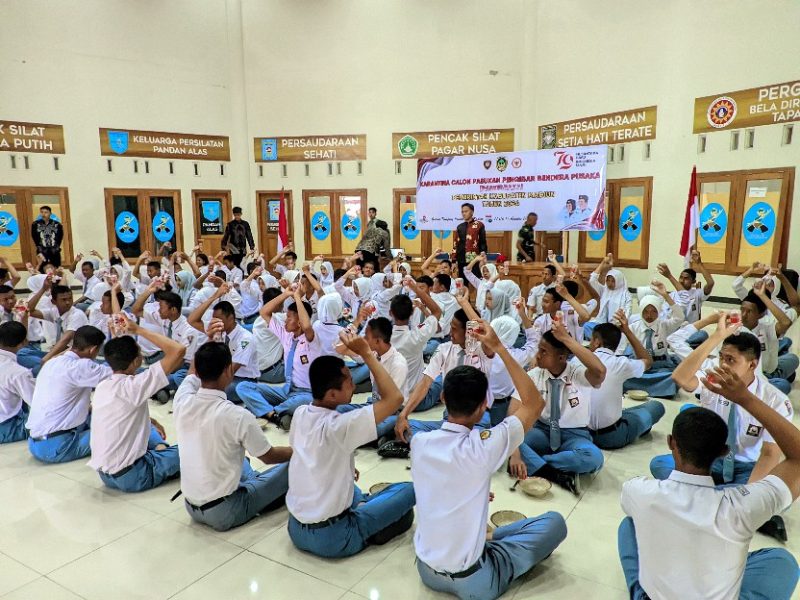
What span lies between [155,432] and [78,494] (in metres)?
0.57

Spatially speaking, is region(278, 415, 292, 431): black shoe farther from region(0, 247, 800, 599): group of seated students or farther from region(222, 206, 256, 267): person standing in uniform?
region(222, 206, 256, 267): person standing in uniform

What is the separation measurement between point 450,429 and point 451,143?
10.4 metres

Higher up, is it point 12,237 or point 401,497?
point 12,237

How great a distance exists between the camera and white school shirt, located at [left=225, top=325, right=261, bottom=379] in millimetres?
4938

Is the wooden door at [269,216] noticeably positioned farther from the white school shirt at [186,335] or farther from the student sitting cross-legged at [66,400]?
the student sitting cross-legged at [66,400]

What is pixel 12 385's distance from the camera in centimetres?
408

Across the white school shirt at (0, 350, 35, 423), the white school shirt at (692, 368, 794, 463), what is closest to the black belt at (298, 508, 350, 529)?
the white school shirt at (692, 368, 794, 463)

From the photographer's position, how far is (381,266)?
1070cm

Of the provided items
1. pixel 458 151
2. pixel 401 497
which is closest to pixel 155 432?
pixel 401 497

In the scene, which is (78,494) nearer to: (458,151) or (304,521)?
(304,521)

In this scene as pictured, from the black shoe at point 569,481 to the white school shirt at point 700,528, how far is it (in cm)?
152

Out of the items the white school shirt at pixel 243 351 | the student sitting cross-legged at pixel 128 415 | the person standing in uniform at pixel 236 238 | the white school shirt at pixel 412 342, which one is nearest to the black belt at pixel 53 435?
the student sitting cross-legged at pixel 128 415

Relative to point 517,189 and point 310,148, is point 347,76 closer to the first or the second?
point 310,148

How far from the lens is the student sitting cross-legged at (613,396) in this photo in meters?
3.88
